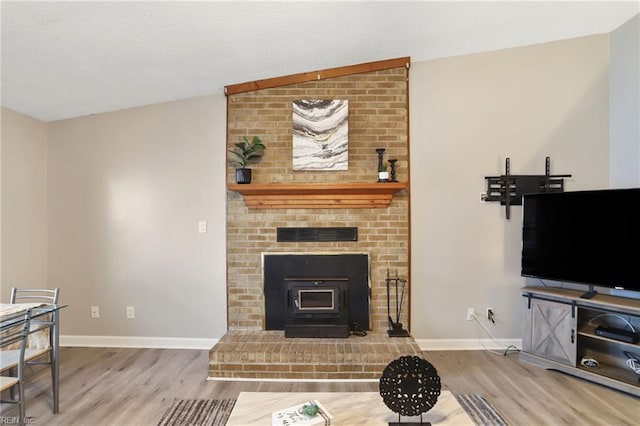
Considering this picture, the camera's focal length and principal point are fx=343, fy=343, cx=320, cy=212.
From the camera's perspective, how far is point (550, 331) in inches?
114

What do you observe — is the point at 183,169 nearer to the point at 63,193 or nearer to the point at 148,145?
the point at 148,145

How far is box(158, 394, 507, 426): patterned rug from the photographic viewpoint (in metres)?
2.18

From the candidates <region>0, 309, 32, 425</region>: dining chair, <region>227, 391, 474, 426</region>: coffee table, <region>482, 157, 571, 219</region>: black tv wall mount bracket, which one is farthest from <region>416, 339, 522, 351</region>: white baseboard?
<region>0, 309, 32, 425</region>: dining chair

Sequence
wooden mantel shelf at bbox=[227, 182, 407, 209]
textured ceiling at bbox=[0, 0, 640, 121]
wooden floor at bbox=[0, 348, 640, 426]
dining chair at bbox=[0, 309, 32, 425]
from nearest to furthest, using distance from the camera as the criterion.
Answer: dining chair at bbox=[0, 309, 32, 425]
textured ceiling at bbox=[0, 0, 640, 121]
wooden floor at bbox=[0, 348, 640, 426]
wooden mantel shelf at bbox=[227, 182, 407, 209]

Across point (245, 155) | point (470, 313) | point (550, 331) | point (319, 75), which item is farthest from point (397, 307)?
point (319, 75)

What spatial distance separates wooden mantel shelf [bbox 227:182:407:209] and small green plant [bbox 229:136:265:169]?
0.30 m

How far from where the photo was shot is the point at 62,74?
2686mm

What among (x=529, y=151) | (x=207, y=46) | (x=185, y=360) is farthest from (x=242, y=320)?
(x=529, y=151)

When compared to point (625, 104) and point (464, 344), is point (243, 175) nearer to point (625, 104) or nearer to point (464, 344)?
point (464, 344)

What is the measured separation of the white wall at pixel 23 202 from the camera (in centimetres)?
309

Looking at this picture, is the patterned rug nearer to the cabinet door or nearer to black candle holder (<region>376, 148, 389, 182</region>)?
the cabinet door

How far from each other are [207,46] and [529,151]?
10.1 ft

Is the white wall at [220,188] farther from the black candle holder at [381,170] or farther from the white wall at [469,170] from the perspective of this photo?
the black candle holder at [381,170]

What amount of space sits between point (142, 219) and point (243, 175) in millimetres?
1179
